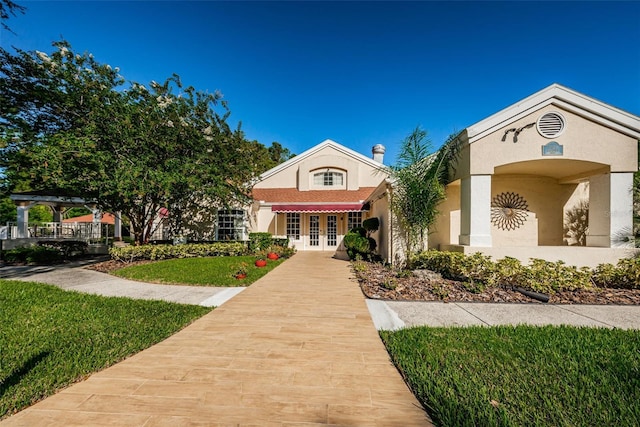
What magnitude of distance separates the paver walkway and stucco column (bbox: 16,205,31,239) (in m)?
27.3

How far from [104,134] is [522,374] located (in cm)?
2068

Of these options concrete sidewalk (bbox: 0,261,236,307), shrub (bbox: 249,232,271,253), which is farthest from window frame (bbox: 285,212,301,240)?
concrete sidewalk (bbox: 0,261,236,307)

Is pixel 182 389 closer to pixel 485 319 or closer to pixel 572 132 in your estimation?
pixel 485 319

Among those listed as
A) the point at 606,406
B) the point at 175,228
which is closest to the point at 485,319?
the point at 606,406

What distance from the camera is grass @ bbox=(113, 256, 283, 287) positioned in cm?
1130

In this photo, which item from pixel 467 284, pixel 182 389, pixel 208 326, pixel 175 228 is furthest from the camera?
pixel 175 228

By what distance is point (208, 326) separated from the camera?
21.0 ft

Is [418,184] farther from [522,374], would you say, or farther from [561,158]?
[522,374]

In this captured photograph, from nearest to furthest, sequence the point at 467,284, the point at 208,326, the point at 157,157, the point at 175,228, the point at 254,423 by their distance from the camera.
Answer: the point at 254,423, the point at 208,326, the point at 467,284, the point at 157,157, the point at 175,228

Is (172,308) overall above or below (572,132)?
below

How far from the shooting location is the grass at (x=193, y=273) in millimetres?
11297

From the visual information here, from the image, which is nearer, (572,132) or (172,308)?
(172,308)

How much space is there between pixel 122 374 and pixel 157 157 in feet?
52.0

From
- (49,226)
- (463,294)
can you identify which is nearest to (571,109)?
(463,294)
